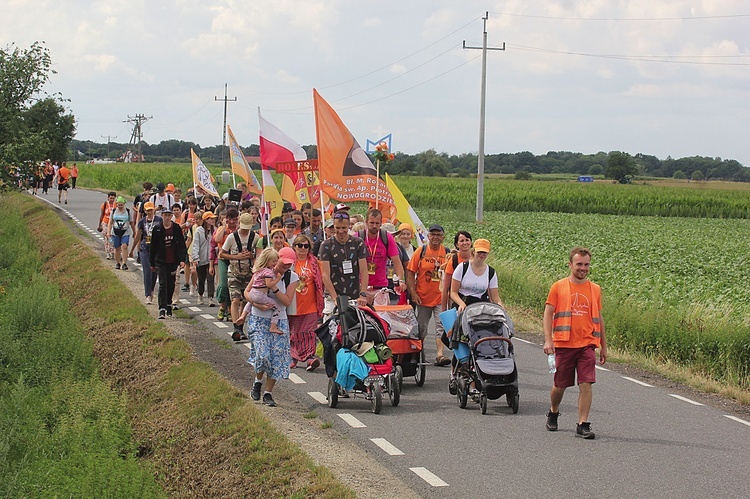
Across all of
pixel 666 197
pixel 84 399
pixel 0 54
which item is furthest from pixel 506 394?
pixel 666 197

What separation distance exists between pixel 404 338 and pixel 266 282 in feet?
6.23

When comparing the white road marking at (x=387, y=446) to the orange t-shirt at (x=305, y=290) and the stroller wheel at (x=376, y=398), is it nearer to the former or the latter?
the stroller wheel at (x=376, y=398)

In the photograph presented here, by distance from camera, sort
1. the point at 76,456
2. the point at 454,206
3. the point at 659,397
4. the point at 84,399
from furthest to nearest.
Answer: the point at 454,206 < the point at 84,399 < the point at 659,397 < the point at 76,456

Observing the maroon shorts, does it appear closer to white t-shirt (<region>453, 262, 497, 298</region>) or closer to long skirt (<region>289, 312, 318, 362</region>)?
white t-shirt (<region>453, 262, 497, 298</region>)

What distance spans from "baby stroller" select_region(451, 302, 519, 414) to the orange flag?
3760 millimetres

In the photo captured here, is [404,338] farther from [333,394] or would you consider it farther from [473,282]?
[333,394]

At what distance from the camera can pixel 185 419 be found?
11.1 metres

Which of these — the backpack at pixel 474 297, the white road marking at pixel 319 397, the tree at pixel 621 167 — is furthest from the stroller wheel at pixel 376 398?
the tree at pixel 621 167

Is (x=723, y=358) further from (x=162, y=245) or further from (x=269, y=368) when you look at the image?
(x=162, y=245)

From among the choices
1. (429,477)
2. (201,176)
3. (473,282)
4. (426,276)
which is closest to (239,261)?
(426,276)

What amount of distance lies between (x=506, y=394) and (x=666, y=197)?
6519 centimetres

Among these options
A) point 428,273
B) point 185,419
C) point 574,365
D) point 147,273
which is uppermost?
point 428,273

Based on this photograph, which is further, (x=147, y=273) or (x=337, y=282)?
(x=147, y=273)

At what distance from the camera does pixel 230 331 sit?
15445 millimetres
